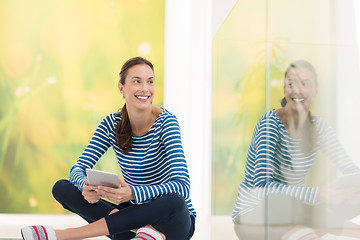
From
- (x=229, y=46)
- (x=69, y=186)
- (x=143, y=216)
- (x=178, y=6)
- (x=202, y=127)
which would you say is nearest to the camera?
(x=143, y=216)

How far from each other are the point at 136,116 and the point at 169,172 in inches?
11.6

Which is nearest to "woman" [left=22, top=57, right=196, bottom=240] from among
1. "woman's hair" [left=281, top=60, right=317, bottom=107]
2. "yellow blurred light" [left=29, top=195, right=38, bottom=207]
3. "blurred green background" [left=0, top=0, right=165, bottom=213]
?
"woman's hair" [left=281, top=60, right=317, bottom=107]

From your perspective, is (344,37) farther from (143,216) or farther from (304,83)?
(143,216)

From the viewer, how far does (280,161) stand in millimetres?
1341

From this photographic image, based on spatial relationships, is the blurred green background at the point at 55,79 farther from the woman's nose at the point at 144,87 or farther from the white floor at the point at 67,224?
the woman's nose at the point at 144,87

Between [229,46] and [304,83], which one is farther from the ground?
[229,46]

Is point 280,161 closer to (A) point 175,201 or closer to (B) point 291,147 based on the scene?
(B) point 291,147

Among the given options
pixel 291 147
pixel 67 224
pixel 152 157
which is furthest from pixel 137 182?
pixel 67 224

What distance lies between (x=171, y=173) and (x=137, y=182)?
0.26 meters

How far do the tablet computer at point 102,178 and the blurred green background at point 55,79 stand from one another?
2.54m

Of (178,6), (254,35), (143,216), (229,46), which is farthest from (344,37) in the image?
(178,6)

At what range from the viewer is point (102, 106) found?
4.15 m

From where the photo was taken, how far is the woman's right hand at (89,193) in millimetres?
1659

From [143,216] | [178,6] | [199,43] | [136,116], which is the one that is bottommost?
[143,216]
